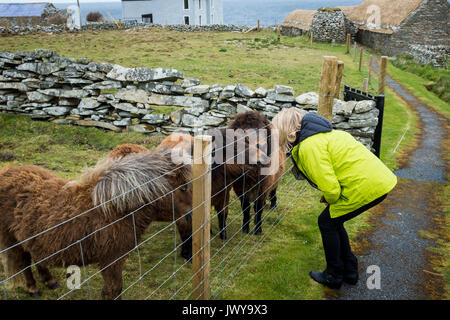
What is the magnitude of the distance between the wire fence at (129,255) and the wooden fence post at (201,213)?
2 centimetres

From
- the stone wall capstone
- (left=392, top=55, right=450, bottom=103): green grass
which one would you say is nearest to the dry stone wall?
(left=392, top=55, right=450, bottom=103): green grass

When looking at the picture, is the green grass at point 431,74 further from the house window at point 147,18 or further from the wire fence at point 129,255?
the house window at point 147,18

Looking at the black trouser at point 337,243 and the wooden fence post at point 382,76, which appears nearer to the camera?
the black trouser at point 337,243

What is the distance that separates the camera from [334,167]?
3418mm

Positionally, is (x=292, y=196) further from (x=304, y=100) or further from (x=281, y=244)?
(x=304, y=100)

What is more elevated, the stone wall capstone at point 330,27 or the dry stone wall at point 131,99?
the stone wall capstone at point 330,27

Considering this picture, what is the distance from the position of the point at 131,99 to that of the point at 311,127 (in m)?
6.60

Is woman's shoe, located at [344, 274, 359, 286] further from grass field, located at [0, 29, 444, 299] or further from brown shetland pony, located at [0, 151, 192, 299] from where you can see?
Result: brown shetland pony, located at [0, 151, 192, 299]

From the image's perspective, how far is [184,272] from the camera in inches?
177

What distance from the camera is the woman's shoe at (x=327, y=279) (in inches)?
156

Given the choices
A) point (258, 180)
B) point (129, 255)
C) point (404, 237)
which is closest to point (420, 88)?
point (404, 237)

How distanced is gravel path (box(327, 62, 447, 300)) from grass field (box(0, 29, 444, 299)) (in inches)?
15.1

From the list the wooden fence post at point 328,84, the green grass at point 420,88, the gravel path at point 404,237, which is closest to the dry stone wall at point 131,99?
the gravel path at point 404,237

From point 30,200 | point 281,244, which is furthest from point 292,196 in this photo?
point 30,200
